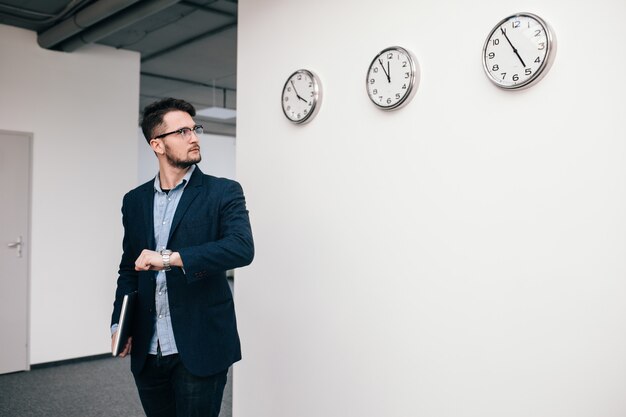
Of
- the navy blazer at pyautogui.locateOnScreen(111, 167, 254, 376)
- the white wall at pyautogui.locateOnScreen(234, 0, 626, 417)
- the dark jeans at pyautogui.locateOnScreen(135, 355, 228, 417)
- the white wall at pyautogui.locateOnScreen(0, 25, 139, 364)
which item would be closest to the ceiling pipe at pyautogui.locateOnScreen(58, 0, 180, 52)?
the white wall at pyautogui.locateOnScreen(0, 25, 139, 364)

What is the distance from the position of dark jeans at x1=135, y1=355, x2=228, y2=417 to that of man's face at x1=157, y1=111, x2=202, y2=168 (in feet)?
2.26

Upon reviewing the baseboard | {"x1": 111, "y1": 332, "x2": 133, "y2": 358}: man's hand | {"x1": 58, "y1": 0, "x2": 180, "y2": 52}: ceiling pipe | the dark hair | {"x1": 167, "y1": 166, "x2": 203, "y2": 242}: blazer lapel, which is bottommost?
the baseboard

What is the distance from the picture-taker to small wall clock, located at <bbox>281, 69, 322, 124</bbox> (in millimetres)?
2555

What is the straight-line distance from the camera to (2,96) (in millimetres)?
4379

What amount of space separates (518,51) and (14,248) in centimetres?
417

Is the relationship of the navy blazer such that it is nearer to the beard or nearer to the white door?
the beard

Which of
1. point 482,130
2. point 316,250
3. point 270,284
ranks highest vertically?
point 482,130

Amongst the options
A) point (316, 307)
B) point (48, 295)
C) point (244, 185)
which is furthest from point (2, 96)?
point (316, 307)

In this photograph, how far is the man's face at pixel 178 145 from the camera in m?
1.97

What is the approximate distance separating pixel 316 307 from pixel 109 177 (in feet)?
10.1

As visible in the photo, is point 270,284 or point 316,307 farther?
point 270,284

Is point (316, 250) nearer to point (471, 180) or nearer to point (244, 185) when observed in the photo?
point (244, 185)

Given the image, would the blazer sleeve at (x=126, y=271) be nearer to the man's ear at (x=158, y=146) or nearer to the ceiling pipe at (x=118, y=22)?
the man's ear at (x=158, y=146)

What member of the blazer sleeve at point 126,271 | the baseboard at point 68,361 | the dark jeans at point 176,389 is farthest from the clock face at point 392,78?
the baseboard at point 68,361
